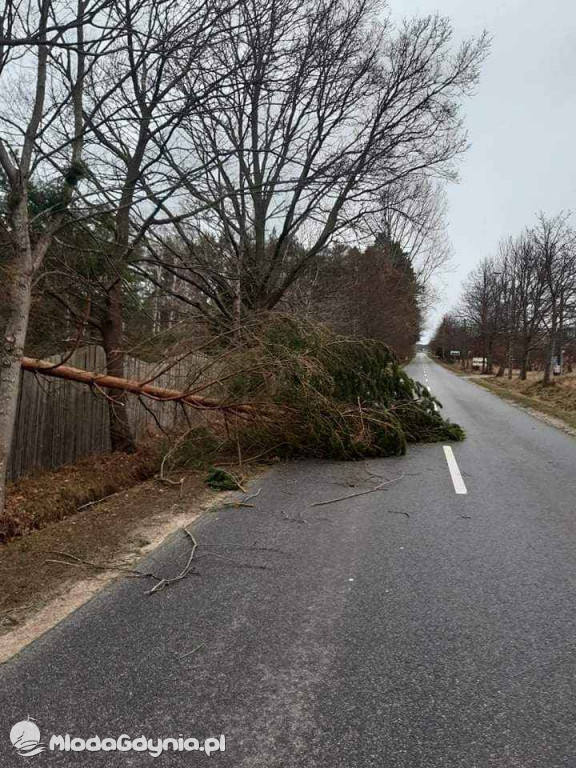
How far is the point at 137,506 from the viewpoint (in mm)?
5723

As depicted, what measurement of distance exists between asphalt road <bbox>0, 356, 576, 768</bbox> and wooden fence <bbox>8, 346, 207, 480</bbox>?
370 cm

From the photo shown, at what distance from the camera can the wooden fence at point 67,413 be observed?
7.38 meters

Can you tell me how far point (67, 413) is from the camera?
27.0 feet

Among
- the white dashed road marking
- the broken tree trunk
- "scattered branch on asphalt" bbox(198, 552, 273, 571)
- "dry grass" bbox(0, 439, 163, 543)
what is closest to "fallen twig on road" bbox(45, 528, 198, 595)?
"scattered branch on asphalt" bbox(198, 552, 273, 571)

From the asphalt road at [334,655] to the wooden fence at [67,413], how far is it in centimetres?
370

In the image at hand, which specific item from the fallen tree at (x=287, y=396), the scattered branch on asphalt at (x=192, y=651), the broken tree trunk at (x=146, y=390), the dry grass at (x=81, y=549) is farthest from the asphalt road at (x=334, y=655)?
the fallen tree at (x=287, y=396)

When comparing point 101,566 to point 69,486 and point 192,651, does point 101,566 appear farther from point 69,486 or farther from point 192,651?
point 69,486

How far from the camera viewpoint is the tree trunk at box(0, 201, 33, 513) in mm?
5293

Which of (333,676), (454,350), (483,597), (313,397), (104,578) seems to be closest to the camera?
(333,676)

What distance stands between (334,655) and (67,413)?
264 inches

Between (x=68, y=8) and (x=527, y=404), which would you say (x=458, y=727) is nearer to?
(x=68, y=8)

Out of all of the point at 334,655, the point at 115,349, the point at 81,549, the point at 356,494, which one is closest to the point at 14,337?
the point at 81,549

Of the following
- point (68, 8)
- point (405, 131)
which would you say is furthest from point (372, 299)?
point (68, 8)

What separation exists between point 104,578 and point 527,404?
17.6 metres
